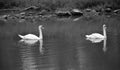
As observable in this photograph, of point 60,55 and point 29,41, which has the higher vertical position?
point 60,55

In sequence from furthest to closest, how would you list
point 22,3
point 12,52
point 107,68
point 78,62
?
1. point 22,3
2. point 12,52
3. point 78,62
4. point 107,68

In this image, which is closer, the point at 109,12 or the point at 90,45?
the point at 90,45

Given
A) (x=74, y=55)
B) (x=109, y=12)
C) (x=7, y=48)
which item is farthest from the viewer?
(x=109, y=12)

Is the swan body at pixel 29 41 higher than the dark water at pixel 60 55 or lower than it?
lower

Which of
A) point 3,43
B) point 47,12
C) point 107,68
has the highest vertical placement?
point 107,68

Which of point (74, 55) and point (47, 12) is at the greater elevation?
point (74, 55)

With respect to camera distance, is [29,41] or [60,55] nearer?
[60,55]

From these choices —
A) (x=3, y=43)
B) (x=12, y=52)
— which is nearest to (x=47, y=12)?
(x=3, y=43)

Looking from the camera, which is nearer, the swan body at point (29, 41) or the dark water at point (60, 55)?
the dark water at point (60, 55)

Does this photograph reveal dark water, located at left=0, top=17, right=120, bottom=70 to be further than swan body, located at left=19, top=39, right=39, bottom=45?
No

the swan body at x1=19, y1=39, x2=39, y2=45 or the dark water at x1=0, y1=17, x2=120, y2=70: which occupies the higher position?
the dark water at x1=0, y1=17, x2=120, y2=70

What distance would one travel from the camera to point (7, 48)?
20594 millimetres

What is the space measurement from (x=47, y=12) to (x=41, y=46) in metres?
35.8

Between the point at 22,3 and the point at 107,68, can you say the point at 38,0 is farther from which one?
the point at 107,68
